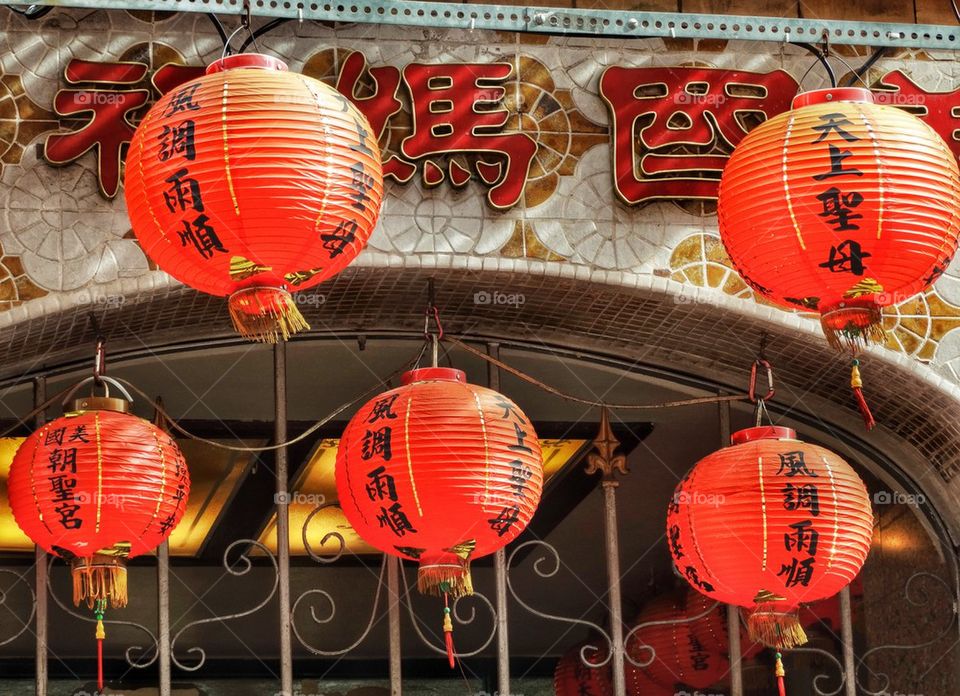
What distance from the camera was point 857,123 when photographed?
5.62 m

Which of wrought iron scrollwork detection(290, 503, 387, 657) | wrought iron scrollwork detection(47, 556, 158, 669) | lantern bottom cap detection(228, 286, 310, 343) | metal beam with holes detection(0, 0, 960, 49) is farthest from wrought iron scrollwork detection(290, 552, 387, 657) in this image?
metal beam with holes detection(0, 0, 960, 49)

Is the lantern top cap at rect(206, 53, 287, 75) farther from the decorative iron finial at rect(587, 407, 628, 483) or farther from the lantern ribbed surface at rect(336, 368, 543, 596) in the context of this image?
the decorative iron finial at rect(587, 407, 628, 483)

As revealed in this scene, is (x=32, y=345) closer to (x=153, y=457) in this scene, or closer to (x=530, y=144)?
(x=153, y=457)

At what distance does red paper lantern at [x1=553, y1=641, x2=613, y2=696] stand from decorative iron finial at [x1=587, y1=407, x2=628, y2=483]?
0.79 metres

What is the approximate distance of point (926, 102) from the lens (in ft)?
23.3

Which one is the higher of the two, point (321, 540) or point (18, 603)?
point (321, 540)

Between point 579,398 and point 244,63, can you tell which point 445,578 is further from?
point 244,63

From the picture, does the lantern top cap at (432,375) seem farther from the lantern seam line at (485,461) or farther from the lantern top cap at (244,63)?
the lantern top cap at (244,63)

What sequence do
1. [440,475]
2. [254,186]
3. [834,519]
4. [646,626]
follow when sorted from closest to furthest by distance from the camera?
[254,186] < [440,475] < [834,519] < [646,626]

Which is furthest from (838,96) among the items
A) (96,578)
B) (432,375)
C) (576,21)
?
(96,578)

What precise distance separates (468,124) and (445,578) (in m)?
2.06

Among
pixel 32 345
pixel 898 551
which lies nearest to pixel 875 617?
pixel 898 551

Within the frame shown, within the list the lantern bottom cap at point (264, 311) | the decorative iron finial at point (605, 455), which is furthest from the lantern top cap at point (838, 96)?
the lantern bottom cap at point (264, 311)

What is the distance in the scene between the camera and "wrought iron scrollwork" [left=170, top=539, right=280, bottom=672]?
6.62m
